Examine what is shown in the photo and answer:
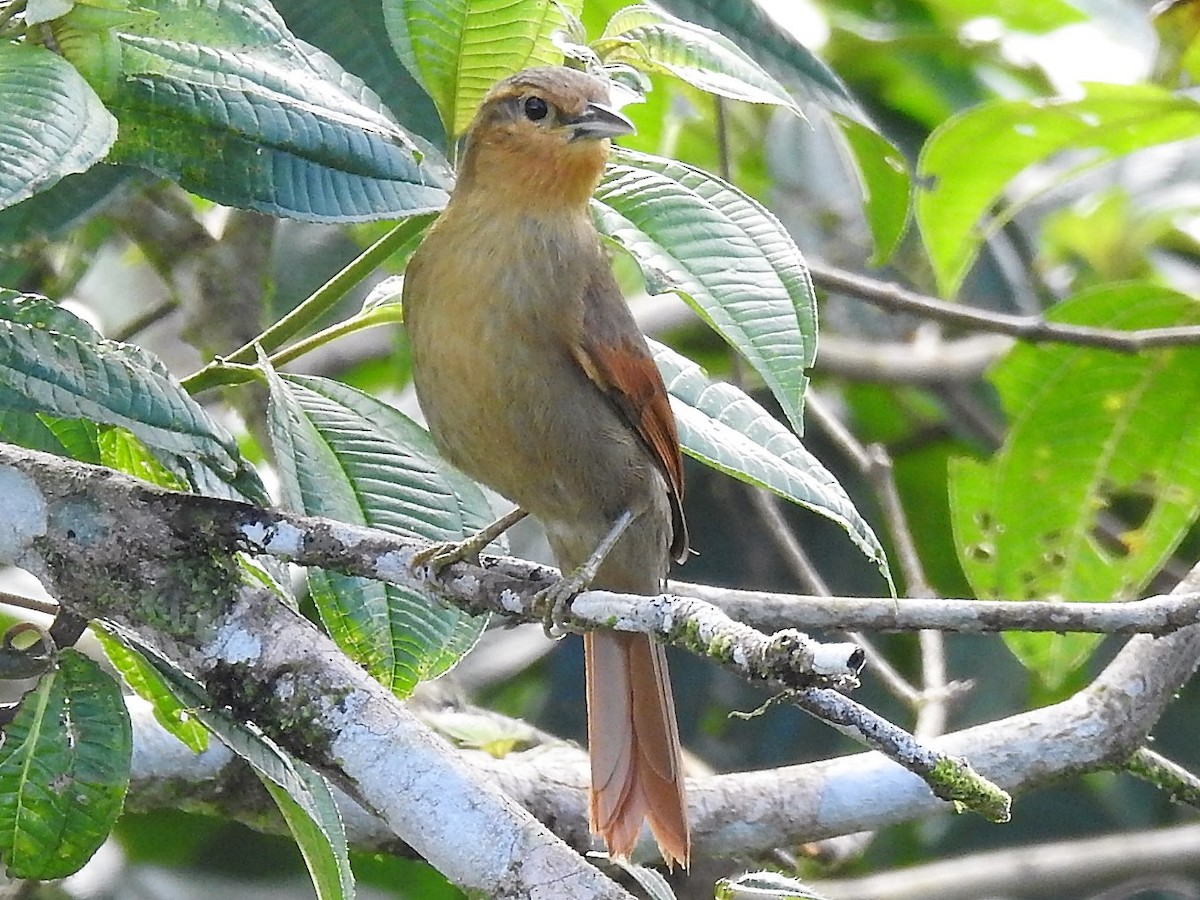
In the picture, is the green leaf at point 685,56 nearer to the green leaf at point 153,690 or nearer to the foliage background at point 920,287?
the green leaf at point 153,690

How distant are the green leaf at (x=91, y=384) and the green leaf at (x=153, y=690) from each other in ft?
0.94

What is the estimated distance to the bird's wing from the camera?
246cm

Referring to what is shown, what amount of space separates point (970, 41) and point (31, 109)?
3214mm

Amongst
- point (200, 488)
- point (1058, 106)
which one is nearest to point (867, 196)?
point (1058, 106)

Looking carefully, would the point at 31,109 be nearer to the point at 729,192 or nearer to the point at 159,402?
the point at 159,402

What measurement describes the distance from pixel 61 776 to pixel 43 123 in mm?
769

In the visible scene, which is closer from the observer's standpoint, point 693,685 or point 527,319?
point 527,319

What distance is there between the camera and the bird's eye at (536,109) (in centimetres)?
256

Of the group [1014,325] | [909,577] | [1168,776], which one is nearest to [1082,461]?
[1014,325]

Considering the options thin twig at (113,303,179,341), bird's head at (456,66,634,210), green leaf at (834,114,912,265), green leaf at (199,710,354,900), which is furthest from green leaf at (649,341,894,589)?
thin twig at (113,303,179,341)

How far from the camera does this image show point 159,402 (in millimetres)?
1844

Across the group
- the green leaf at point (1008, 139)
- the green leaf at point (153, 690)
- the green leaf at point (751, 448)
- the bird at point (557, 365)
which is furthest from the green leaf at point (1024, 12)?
the green leaf at point (153, 690)

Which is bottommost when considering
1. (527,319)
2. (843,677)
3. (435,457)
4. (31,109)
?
(435,457)

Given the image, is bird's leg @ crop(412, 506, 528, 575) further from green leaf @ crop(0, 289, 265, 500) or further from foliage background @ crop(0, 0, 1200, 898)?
foliage background @ crop(0, 0, 1200, 898)
